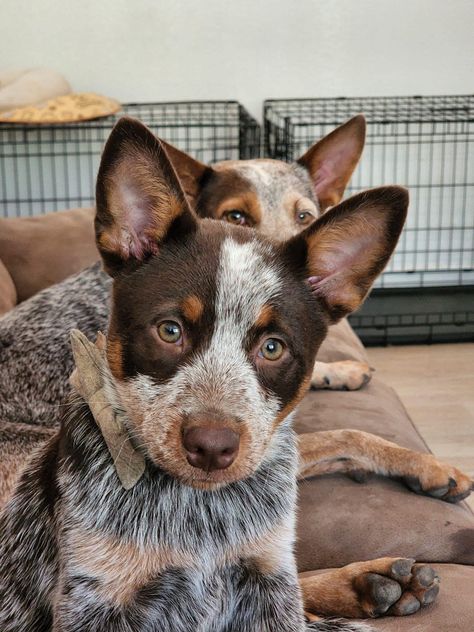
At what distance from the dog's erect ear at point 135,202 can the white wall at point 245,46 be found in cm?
462

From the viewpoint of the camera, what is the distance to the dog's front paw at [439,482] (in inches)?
97.8

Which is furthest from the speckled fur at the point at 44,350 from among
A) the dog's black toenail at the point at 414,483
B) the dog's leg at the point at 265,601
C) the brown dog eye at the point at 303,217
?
the dog's leg at the point at 265,601

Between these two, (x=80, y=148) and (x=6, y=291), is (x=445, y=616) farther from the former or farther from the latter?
(x=80, y=148)

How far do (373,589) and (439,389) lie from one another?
325 cm

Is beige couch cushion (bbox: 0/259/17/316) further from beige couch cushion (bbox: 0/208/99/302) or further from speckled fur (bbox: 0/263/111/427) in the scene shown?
speckled fur (bbox: 0/263/111/427)

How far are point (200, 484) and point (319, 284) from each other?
1.51ft

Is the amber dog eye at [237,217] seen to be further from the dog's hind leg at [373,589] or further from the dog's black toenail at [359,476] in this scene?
the dog's hind leg at [373,589]

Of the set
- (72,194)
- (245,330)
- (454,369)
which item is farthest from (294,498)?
(72,194)

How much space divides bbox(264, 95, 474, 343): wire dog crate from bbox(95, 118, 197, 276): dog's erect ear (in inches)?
173

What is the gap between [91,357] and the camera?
1.74 m

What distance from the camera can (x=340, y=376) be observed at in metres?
3.21

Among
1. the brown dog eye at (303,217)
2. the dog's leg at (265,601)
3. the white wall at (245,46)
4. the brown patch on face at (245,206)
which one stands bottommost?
the dog's leg at (265,601)

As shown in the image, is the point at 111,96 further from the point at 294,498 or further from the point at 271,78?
the point at 294,498

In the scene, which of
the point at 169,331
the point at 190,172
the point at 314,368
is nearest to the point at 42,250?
the point at 190,172
